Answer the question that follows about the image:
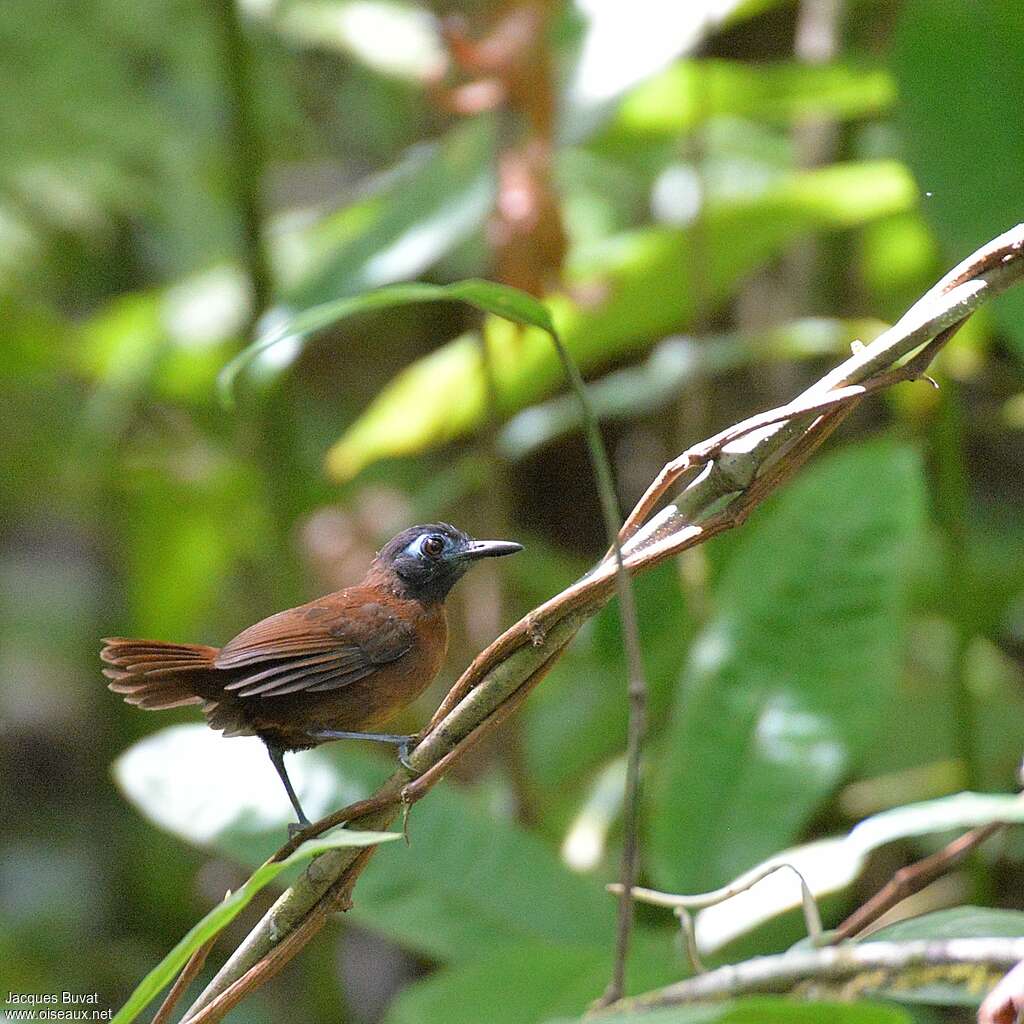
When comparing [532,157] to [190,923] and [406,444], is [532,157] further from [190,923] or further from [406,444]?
[190,923]

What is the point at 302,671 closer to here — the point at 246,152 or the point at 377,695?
the point at 377,695

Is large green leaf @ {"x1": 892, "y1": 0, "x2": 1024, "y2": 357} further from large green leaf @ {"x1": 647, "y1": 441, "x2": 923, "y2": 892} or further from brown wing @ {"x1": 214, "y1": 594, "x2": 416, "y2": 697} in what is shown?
brown wing @ {"x1": 214, "y1": 594, "x2": 416, "y2": 697}

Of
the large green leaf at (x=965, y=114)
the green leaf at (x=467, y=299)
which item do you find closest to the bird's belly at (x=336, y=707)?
the green leaf at (x=467, y=299)

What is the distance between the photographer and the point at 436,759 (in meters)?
1.15

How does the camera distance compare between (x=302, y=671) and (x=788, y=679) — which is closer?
(x=302, y=671)

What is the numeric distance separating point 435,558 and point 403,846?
24.3 inches

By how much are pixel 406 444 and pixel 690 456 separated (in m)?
1.72

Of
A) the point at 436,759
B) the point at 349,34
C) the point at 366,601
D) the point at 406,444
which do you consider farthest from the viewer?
the point at 349,34

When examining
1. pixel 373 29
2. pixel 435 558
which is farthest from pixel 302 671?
pixel 373 29

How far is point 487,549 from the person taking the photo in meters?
1.67

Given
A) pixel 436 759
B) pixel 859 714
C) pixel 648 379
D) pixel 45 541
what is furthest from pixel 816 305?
pixel 45 541

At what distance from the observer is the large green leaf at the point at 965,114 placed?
2.33 meters

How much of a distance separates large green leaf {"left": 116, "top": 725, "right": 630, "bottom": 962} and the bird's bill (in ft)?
1.69

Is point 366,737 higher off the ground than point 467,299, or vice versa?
point 467,299
